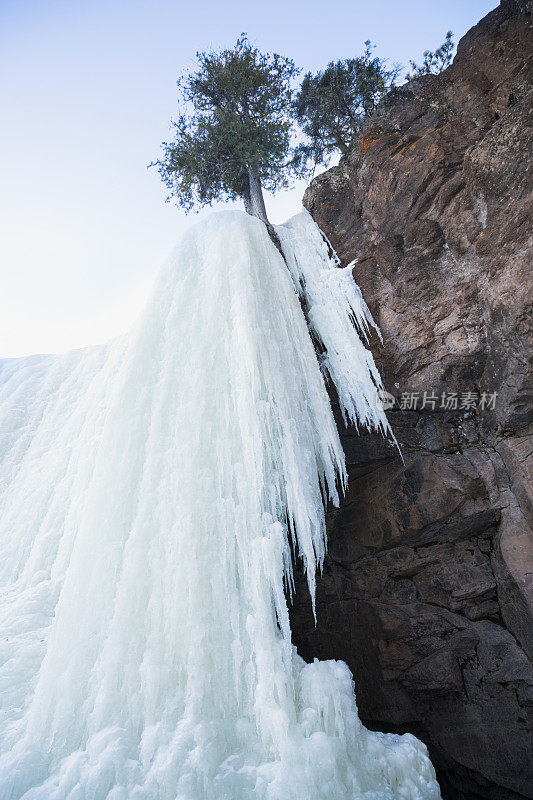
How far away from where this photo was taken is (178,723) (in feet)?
9.13

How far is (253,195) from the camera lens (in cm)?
874

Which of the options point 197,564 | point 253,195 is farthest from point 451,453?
point 253,195

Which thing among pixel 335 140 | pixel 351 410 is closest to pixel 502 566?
pixel 351 410

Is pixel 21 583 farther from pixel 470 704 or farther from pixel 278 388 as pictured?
pixel 470 704

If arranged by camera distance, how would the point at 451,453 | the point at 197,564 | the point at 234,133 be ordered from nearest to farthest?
the point at 197,564 < the point at 451,453 < the point at 234,133

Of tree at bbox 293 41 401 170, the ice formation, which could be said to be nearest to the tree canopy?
tree at bbox 293 41 401 170

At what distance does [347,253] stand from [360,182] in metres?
1.05

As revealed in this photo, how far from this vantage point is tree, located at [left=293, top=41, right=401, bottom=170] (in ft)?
28.8

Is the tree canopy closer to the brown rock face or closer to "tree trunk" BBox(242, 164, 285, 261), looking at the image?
"tree trunk" BBox(242, 164, 285, 261)

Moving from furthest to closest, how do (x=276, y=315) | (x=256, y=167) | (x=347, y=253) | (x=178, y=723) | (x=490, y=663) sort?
(x=256, y=167) → (x=347, y=253) → (x=276, y=315) → (x=490, y=663) → (x=178, y=723)

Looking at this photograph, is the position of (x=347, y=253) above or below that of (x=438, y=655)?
above

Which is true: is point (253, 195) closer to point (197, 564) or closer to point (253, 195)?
point (253, 195)

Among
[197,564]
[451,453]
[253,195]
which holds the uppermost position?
[253,195]

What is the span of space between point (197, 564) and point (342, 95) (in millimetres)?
9962
